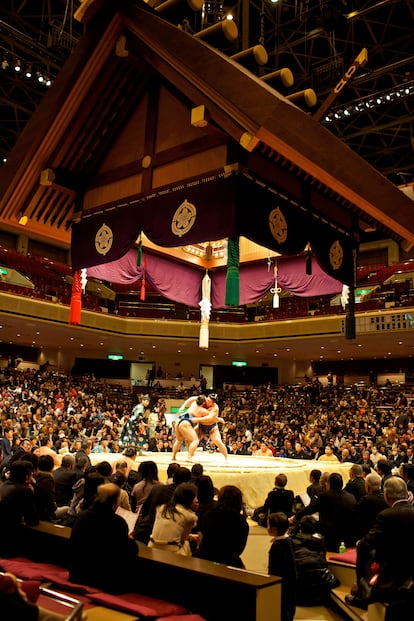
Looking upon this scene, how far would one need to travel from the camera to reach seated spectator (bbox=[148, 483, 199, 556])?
2525mm

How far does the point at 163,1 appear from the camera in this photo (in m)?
3.86

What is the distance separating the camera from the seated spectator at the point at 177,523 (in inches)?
99.4

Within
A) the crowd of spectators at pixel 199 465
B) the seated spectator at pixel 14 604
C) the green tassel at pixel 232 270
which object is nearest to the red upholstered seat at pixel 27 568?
the crowd of spectators at pixel 199 465

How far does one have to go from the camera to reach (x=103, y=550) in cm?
208

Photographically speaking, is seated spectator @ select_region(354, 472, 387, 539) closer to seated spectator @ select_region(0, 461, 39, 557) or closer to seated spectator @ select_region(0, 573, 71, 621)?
seated spectator @ select_region(0, 461, 39, 557)

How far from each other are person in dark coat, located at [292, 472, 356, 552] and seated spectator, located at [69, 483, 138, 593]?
6.13 ft

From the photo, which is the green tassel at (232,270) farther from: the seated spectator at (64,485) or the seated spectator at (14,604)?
the seated spectator at (14,604)

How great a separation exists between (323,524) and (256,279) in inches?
112

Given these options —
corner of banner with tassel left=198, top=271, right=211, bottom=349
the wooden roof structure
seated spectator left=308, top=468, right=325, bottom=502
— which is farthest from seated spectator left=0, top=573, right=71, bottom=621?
corner of banner with tassel left=198, top=271, right=211, bottom=349

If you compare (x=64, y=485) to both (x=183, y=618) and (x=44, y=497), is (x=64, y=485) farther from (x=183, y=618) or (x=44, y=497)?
Answer: (x=183, y=618)

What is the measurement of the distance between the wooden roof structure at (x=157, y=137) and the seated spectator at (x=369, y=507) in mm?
1815

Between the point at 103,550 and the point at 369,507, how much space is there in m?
1.94

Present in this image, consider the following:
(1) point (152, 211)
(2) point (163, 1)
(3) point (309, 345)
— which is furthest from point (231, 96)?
(3) point (309, 345)

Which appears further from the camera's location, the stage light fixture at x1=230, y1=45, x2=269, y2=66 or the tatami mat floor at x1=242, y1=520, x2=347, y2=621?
the stage light fixture at x1=230, y1=45, x2=269, y2=66
